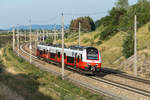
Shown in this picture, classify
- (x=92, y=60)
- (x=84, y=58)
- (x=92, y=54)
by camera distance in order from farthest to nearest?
(x=92, y=54) → (x=92, y=60) → (x=84, y=58)

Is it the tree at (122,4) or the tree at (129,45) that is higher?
the tree at (122,4)

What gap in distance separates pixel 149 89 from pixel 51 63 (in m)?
25.3

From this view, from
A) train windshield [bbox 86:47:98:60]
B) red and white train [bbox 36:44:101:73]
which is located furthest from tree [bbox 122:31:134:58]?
train windshield [bbox 86:47:98:60]

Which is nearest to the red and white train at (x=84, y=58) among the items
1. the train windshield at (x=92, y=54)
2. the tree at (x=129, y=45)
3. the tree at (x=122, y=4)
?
the train windshield at (x=92, y=54)

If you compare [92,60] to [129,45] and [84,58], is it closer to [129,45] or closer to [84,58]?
[84,58]

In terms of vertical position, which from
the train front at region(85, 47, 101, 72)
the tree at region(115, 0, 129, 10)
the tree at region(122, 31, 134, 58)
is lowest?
the train front at region(85, 47, 101, 72)

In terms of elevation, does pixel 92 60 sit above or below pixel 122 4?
below

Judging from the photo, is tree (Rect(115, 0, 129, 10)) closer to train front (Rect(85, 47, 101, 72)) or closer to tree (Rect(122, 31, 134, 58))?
tree (Rect(122, 31, 134, 58))

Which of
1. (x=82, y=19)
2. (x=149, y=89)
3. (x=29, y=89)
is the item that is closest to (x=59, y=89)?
(x=29, y=89)

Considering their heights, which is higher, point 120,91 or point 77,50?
point 77,50

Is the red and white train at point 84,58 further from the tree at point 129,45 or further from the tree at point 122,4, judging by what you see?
the tree at point 122,4

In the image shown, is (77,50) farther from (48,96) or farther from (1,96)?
(1,96)

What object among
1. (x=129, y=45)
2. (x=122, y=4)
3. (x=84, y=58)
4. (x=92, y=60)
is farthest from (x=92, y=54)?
(x=122, y=4)

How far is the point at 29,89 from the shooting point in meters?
21.2
